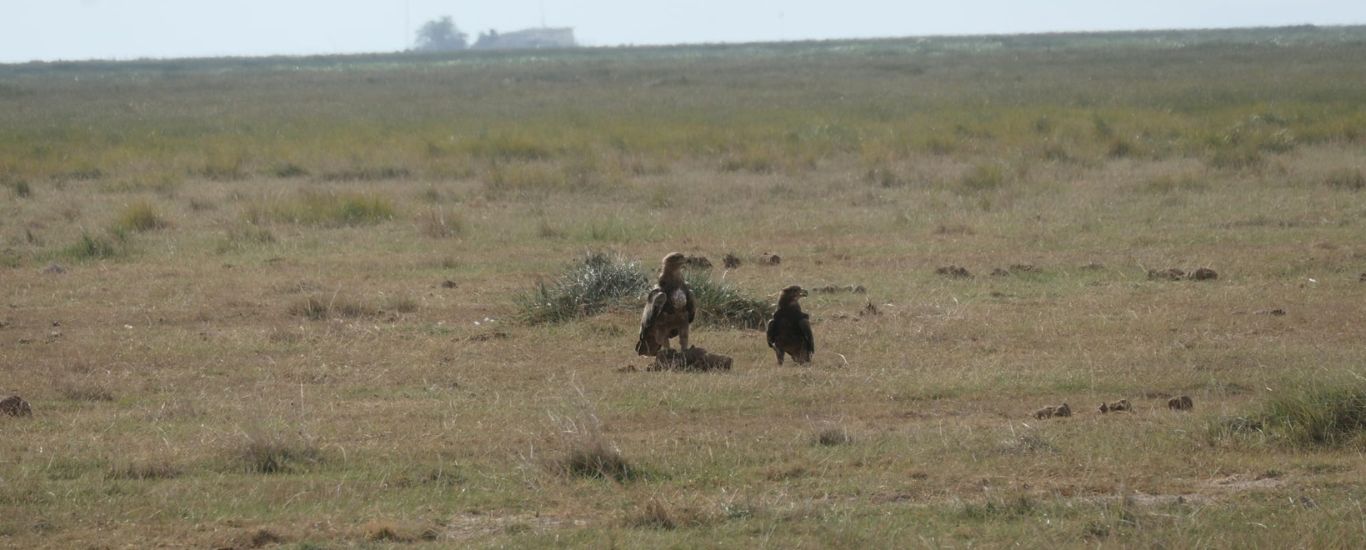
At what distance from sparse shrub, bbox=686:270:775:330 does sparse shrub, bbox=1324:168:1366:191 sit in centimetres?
1004

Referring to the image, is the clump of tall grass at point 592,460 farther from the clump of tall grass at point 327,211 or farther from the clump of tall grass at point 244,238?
the clump of tall grass at point 327,211

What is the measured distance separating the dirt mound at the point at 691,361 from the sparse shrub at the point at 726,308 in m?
1.67

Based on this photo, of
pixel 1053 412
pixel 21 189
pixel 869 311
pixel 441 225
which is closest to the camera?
pixel 1053 412

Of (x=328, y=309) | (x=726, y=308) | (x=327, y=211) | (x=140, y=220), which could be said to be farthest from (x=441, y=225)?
(x=726, y=308)

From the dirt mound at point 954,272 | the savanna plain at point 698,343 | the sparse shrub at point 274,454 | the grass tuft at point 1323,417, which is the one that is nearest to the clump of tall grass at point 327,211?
the savanna plain at point 698,343

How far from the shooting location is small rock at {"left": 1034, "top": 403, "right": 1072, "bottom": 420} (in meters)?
7.67

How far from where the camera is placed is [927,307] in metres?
11.3

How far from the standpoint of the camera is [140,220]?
17250 mm

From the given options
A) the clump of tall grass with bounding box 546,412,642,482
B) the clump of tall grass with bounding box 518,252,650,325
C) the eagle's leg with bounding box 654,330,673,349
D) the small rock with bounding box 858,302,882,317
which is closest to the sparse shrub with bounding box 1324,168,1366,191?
the small rock with bounding box 858,302,882,317

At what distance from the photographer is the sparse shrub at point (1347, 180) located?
18156 millimetres

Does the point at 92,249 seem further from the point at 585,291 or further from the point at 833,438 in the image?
the point at 833,438

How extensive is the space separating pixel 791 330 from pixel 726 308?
71.9 inches

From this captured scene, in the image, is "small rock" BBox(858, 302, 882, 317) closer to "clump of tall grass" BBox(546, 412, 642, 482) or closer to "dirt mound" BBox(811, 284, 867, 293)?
"dirt mound" BBox(811, 284, 867, 293)

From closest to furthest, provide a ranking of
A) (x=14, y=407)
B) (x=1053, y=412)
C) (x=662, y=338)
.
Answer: (x=1053, y=412)
(x=14, y=407)
(x=662, y=338)
